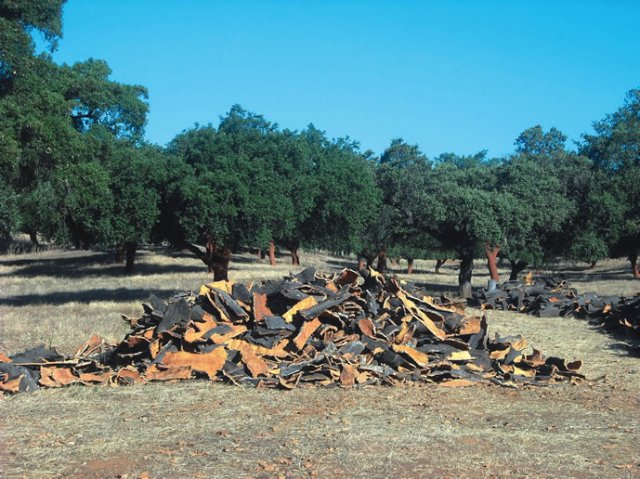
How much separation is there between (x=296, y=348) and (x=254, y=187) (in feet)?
30.8

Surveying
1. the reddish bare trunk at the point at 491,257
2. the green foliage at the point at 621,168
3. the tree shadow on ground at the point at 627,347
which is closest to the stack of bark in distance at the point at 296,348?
the tree shadow on ground at the point at 627,347

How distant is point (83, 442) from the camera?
7.19 meters

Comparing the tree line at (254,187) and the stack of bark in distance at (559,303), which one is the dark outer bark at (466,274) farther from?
the stack of bark in distance at (559,303)

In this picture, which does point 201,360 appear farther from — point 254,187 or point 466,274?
point 466,274

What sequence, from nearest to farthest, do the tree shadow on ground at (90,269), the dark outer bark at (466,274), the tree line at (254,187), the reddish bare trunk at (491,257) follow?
the tree line at (254,187) → the reddish bare trunk at (491,257) → the dark outer bark at (466,274) → the tree shadow on ground at (90,269)

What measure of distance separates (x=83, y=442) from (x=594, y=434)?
5577 millimetres

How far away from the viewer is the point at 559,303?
2119 centimetres

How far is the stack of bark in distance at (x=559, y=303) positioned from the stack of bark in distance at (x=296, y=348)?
21.3ft

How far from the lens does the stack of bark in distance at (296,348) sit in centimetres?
1025

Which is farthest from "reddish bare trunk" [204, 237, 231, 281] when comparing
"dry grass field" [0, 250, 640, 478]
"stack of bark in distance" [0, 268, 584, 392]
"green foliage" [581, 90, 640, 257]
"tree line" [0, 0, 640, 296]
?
"green foliage" [581, 90, 640, 257]

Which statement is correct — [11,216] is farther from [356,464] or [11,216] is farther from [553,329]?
[356,464]

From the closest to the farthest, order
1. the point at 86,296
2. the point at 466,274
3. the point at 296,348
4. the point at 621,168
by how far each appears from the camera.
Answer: the point at 296,348, the point at 86,296, the point at 466,274, the point at 621,168

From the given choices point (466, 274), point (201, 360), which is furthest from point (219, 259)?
point (201, 360)

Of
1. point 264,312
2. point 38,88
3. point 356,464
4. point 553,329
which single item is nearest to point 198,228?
point 38,88
